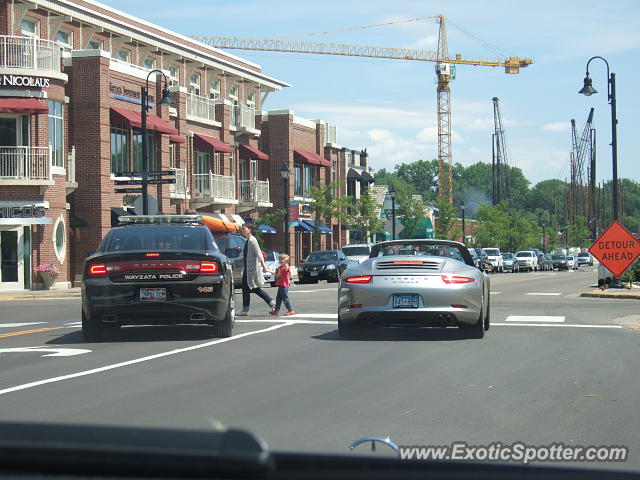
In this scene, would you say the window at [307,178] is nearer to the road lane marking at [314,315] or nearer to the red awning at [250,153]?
the red awning at [250,153]

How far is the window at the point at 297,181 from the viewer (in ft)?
213

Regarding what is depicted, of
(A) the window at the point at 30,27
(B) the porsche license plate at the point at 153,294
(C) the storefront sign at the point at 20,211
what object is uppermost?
(A) the window at the point at 30,27

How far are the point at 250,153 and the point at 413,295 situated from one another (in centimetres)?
4567

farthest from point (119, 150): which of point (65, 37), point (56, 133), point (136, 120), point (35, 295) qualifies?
point (35, 295)

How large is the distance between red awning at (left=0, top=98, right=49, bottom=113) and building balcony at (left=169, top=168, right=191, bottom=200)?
11565 millimetres

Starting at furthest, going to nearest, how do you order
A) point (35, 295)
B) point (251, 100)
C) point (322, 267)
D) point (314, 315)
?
point (251, 100)
point (322, 267)
point (35, 295)
point (314, 315)

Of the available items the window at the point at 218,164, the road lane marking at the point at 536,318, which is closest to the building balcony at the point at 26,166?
the window at the point at 218,164

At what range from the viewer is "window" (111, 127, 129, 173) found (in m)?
43.2

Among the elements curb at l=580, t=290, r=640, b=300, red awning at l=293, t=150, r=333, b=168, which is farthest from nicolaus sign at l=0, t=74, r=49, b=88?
red awning at l=293, t=150, r=333, b=168

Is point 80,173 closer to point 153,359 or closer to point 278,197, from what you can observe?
point 278,197

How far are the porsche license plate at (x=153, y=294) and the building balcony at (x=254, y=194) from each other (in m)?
44.6

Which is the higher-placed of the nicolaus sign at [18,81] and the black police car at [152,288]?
the nicolaus sign at [18,81]

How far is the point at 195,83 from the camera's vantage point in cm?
5909

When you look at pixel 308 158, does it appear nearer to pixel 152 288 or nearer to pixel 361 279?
pixel 361 279
